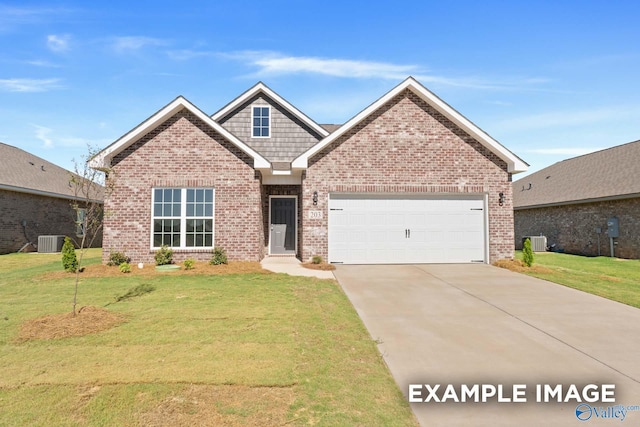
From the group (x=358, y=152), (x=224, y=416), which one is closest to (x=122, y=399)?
(x=224, y=416)

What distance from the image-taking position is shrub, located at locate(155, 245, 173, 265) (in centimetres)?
1212

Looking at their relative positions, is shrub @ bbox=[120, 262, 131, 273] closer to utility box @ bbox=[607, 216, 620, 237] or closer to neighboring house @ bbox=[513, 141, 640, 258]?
neighboring house @ bbox=[513, 141, 640, 258]

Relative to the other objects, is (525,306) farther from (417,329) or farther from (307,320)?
(307,320)

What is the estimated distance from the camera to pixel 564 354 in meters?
4.83

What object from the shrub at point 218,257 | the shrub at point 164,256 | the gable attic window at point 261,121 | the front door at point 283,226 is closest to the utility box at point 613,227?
the front door at point 283,226

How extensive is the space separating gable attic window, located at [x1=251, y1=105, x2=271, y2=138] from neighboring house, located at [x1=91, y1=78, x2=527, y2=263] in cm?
398

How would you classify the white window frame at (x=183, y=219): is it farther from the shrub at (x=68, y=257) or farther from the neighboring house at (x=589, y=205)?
the neighboring house at (x=589, y=205)

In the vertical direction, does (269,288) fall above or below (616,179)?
below

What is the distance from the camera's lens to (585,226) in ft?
62.6

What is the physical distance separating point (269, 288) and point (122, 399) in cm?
539

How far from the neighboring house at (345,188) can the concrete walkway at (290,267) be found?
0.63 metres

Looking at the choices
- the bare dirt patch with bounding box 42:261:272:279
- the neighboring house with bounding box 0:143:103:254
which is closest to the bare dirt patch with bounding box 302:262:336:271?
the bare dirt patch with bounding box 42:261:272:279

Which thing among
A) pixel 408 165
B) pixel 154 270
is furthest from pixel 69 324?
pixel 408 165

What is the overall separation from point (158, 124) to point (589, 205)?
21.7 metres
